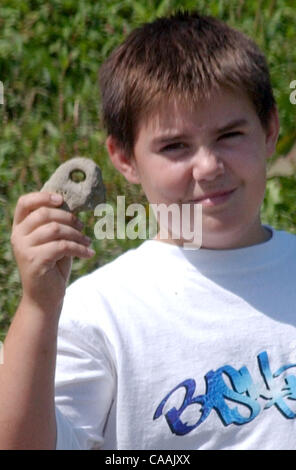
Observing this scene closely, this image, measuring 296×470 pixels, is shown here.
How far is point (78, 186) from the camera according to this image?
1762 mm

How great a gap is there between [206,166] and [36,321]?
0.46 m

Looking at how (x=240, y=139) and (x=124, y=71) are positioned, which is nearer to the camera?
(x=240, y=139)

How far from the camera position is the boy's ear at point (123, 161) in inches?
82.9

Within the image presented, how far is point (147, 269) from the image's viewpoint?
204cm

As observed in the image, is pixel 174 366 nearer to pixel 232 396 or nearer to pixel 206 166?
pixel 232 396

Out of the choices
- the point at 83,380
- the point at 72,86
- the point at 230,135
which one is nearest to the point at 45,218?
the point at 83,380

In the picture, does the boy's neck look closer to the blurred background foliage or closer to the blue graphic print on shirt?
the blue graphic print on shirt

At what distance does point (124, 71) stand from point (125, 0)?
2.26m

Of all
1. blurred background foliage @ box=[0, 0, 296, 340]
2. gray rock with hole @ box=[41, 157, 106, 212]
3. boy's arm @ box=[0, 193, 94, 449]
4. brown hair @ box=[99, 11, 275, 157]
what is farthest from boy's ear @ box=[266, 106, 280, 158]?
Result: blurred background foliage @ box=[0, 0, 296, 340]

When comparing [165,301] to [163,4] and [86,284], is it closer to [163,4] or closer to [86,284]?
[86,284]

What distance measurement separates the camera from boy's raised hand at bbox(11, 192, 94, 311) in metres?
1.63

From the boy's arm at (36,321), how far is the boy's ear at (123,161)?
0.45m

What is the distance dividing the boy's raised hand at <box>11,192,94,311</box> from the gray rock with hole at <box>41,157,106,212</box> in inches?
2.2

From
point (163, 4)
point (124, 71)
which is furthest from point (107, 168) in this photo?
point (124, 71)
